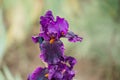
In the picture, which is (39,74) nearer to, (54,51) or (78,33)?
(54,51)

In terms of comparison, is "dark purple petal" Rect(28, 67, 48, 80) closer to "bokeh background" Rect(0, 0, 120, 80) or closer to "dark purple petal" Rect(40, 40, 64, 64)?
"dark purple petal" Rect(40, 40, 64, 64)

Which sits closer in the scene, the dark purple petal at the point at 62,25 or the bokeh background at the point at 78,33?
the dark purple petal at the point at 62,25

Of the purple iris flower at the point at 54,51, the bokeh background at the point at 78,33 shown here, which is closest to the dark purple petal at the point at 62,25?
the purple iris flower at the point at 54,51

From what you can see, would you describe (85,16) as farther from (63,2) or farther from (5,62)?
(5,62)

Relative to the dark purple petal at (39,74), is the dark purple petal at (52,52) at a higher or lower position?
higher

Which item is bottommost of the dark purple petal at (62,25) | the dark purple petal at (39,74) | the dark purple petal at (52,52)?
the dark purple petal at (39,74)

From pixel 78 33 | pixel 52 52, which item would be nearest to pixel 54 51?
pixel 52 52

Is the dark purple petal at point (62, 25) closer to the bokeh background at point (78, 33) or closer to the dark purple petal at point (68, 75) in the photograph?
the dark purple petal at point (68, 75)
